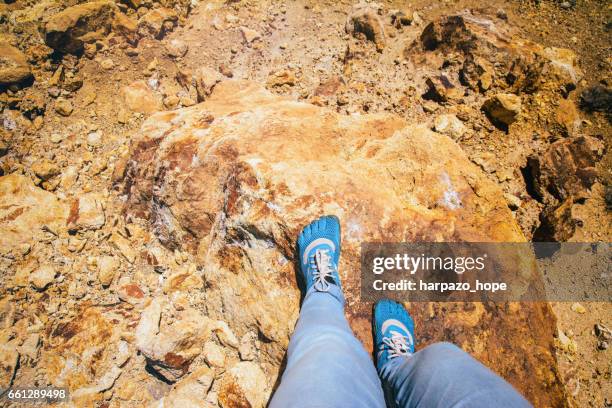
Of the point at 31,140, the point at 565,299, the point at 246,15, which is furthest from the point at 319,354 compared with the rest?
the point at 246,15

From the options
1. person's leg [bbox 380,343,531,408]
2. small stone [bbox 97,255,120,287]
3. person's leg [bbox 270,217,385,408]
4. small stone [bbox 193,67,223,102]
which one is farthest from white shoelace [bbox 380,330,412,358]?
small stone [bbox 193,67,223,102]

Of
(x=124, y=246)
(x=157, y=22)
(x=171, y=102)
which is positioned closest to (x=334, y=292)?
(x=124, y=246)

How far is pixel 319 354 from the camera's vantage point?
5.89ft

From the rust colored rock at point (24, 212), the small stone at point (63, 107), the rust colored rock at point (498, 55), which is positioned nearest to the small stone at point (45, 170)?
the rust colored rock at point (24, 212)

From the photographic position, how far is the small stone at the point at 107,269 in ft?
9.75

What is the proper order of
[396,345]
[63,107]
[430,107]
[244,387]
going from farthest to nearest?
[63,107]
[430,107]
[244,387]
[396,345]

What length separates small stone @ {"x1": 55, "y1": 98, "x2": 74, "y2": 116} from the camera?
4133mm

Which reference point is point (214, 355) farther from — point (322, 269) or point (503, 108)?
point (503, 108)

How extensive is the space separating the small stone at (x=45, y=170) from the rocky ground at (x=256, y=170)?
0.7 inches

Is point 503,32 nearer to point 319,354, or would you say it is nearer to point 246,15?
point 246,15

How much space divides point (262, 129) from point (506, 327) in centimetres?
252

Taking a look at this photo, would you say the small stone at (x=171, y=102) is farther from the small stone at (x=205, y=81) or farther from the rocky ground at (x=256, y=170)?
the small stone at (x=205, y=81)

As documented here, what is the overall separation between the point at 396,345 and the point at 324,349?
61 centimetres

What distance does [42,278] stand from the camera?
2.95 m
